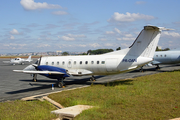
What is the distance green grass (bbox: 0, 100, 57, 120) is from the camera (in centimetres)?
888

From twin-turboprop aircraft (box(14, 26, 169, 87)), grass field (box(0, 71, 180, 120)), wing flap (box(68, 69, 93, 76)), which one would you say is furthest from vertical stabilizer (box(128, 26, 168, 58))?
wing flap (box(68, 69, 93, 76))

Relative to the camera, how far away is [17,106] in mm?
11039

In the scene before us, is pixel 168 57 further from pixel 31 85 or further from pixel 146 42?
pixel 31 85

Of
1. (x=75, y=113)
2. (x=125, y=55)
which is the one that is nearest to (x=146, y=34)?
(x=125, y=55)

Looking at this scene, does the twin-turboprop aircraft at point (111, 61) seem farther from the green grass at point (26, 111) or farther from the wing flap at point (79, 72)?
the green grass at point (26, 111)

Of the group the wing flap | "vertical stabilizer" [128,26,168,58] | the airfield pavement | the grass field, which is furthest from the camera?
the wing flap

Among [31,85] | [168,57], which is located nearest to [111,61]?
[31,85]

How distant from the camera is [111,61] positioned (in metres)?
17.4

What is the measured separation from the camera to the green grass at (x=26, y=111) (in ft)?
29.1

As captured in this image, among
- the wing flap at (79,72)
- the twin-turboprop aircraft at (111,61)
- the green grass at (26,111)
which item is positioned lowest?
A: the green grass at (26,111)

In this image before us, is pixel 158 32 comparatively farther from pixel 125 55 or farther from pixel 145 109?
pixel 145 109

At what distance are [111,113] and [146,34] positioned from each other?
10.5m

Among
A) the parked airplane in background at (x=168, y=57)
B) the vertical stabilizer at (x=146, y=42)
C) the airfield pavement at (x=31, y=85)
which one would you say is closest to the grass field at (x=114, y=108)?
the airfield pavement at (x=31, y=85)

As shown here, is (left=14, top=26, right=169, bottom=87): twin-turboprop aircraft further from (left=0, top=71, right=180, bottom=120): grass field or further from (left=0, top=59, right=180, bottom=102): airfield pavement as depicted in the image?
(left=0, top=71, right=180, bottom=120): grass field
